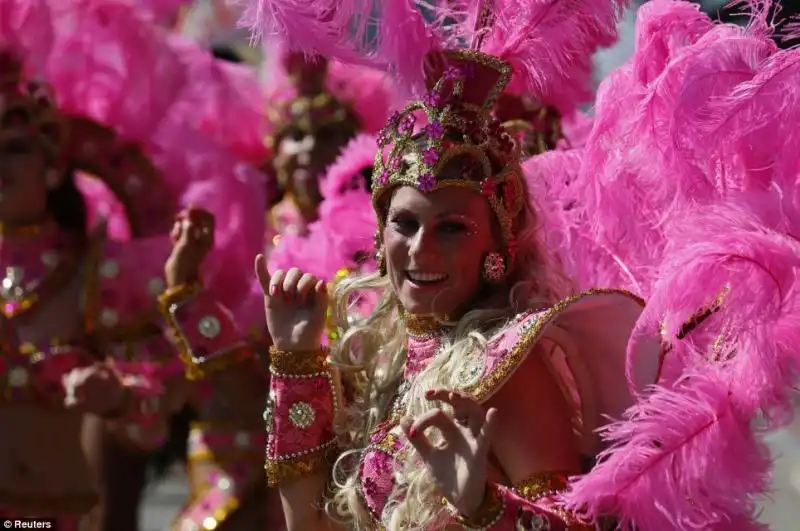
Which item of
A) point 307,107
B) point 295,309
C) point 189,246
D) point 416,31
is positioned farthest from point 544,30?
point 307,107

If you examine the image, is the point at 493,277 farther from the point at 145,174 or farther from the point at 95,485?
the point at 145,174

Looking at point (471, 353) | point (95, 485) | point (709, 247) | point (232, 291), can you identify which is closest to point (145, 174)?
point (232, 291)

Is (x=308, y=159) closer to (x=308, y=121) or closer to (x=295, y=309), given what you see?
(x=308, y=121)

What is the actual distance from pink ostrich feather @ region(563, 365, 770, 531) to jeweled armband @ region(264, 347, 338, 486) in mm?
606

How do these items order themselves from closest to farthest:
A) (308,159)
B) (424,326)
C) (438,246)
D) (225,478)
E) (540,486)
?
(540,486)
(438,246)
(424,326)
(225,478)
(308,159)

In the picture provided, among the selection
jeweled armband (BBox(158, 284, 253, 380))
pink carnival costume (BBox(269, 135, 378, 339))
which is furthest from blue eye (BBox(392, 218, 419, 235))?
jeweled armband (BBox(158, 284, 253, 380))

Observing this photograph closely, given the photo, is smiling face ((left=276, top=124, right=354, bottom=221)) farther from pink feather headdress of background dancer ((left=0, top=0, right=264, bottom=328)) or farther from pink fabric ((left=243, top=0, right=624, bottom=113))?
pink fabric ((left=243, top=0, right=624, bottom=113))

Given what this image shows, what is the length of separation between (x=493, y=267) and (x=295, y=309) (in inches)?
17.5

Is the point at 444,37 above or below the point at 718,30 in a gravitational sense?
below

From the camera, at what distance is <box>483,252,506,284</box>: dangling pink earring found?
2.55 m

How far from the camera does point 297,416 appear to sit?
104 inches

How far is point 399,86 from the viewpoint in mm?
2725

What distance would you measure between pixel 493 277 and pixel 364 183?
137 cm

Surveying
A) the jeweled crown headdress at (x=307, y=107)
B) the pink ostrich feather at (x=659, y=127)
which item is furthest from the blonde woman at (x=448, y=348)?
the jeweled crown headdress at (x=307, y=107)
